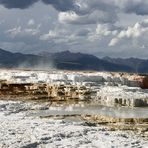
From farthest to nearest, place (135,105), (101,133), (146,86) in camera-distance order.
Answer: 1. (146,86)
2. (135,105)
3. (101,133)

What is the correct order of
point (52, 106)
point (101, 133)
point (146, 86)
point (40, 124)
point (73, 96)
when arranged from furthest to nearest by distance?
point (146, 86) < point (73, 96) < point (52, 106) < point (40, 124) < point (101, 133)

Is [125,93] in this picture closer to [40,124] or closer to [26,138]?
[40,124]

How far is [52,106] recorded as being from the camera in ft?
162

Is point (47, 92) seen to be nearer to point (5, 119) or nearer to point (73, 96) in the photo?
point (73, 96)

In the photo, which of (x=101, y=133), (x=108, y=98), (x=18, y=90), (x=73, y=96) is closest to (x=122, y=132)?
(x=101, y=133)

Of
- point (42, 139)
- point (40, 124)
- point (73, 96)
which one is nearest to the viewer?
point (42, 139)

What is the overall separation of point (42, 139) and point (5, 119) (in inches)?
359

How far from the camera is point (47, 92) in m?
62.1

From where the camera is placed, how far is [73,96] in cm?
5962

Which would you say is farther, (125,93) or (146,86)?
(146,86)

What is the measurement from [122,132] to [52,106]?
68.8 ft

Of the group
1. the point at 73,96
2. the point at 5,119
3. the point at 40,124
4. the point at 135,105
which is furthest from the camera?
the point at 73,96

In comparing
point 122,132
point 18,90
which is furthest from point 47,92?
point 122,132

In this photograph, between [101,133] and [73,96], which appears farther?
[73,96]
